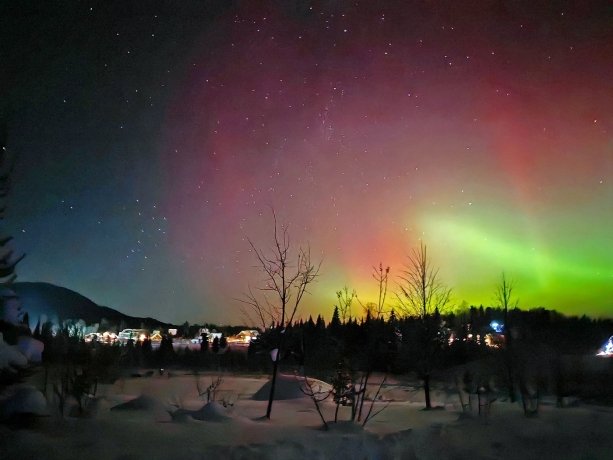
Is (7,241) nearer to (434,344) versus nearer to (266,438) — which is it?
(266,438)

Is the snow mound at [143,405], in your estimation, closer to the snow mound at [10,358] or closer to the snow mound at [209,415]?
the snow mound at [209,415]

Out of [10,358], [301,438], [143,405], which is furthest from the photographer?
[143,405]

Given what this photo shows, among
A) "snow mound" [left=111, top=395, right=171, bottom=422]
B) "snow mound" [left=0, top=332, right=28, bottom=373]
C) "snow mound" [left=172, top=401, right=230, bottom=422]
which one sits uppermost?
"snow mound" [left=0, top=332, right=28, bottom=373]

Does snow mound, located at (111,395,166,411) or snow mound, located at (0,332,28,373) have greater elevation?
snow mound, located at (0,332,28,373)

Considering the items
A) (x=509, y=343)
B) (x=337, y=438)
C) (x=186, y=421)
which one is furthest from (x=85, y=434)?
(x=509, y=343)

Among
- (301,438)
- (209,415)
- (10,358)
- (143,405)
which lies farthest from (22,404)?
(143,405)

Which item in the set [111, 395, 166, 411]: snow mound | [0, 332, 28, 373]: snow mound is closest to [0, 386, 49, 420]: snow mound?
[0, 332, 28, 373]: snow mound

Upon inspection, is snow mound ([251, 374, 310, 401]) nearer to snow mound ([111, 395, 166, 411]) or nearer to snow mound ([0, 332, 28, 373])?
snow mound ([111, 395, 166, 411])

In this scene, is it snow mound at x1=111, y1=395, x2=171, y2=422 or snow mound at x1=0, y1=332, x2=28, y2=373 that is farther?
snow mound at x1=111, y1=395, x2=171, y2=422

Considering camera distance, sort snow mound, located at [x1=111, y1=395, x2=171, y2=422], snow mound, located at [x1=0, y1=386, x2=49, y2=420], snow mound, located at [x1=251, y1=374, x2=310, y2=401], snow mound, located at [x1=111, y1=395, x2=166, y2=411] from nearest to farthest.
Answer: snow mound, located at [x1=0, y1=386, x2=49, y2=420]
snow mound, located at [x1=111, y1=395, x2=171, y2=422]
snow mound, located at [x1=111, y1=395, x2=166, y2=411]
snow mound, located at [x1=251, y1=374, x2=310, y2=401]

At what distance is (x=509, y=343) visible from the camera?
2970 centimetres

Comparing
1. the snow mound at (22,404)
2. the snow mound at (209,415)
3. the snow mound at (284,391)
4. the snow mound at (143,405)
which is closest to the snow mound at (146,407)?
the snow mound at (143,405)

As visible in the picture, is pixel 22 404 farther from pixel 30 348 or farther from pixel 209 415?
pixel 209 415

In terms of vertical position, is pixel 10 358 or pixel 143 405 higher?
pixel 10 358
